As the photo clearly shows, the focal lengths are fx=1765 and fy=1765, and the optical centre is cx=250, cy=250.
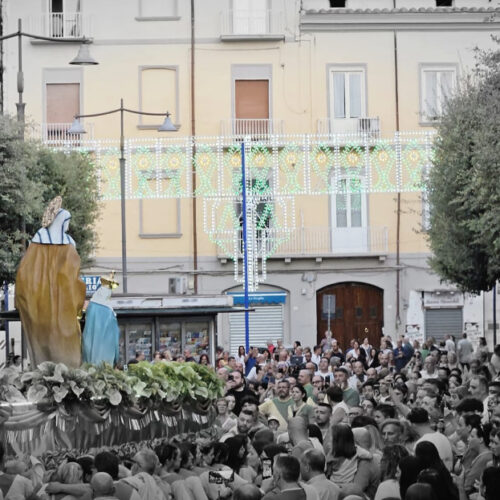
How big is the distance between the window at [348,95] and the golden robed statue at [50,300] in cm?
3153

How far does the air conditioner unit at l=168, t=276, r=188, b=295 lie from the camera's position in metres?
50.1

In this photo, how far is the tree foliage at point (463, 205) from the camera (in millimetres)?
35100

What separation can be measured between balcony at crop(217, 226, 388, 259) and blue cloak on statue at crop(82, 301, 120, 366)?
29.5m

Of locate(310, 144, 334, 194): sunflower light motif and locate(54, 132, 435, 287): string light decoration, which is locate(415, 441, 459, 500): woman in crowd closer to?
locate(54, 132, 435, 287): string light decoration

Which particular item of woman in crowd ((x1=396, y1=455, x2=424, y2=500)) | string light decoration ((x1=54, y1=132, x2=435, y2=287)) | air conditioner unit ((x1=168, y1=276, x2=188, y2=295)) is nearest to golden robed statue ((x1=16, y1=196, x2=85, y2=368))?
woman in crowd ((x1=396, y1=455, x2=424, y2=500))

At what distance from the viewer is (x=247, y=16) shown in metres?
51.5

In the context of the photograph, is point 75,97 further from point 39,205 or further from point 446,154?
point 446,154

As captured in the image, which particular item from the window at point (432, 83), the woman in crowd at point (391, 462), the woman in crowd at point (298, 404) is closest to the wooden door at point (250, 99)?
the window at point (432, 83)

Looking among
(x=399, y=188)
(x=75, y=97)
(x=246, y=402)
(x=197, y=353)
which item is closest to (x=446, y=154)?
(x=197, y=353)

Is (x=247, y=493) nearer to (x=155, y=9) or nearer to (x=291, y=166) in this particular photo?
(x=291, y=166)

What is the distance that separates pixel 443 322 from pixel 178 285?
7.81 m

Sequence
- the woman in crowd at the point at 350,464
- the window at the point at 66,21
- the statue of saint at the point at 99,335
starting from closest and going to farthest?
the woman in crowd at the point at 350,464
the statue of saint at the point at 99,335
the window at the point at 66,21

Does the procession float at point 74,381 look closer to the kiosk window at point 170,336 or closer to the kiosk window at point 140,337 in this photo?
the kiosk window at point 140,337

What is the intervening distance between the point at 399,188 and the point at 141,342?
1619cm
